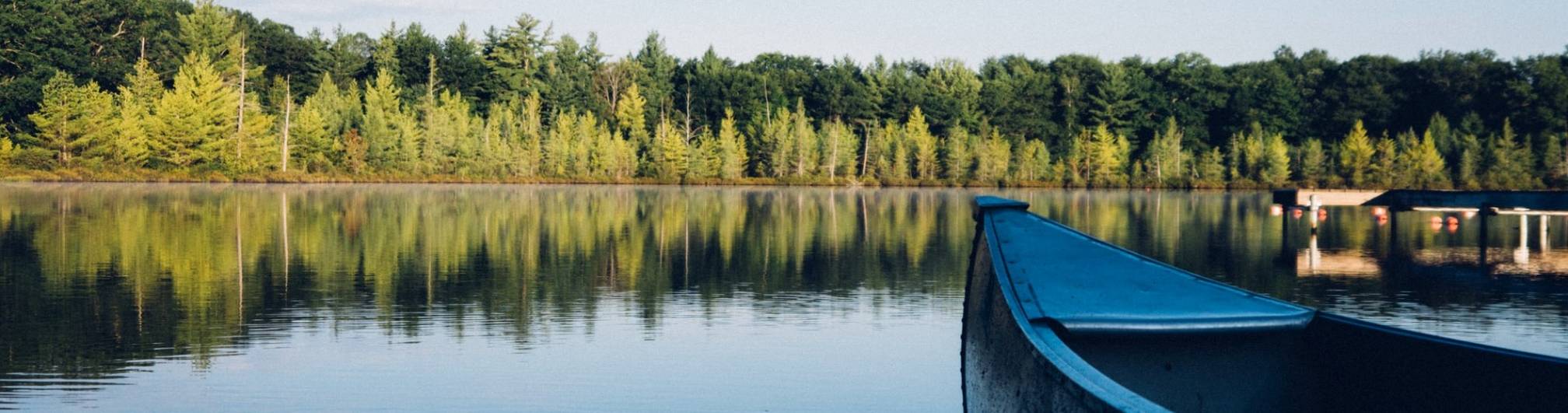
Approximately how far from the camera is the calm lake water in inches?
430

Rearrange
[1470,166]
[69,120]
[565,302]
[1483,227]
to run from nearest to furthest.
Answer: [565,302] < [1483,227] < [69,120] < [1470,166]

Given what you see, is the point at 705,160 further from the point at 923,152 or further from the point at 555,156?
the point at 923,152

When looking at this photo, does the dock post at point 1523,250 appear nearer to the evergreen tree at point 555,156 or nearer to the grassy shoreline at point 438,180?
the grassy shoreline at point 438,180

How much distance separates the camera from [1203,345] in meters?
8.06

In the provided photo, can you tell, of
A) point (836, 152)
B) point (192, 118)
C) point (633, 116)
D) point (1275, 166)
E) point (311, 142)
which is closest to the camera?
point (192, 118)

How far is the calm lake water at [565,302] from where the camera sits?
1091cm

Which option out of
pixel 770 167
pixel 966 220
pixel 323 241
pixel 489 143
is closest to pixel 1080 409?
pixel 323 241

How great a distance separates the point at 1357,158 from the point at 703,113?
48772mm

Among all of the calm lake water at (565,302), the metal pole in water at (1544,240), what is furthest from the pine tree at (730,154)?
the metal pole in water at (1544,240)

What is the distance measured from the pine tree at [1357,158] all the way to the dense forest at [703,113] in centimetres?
20

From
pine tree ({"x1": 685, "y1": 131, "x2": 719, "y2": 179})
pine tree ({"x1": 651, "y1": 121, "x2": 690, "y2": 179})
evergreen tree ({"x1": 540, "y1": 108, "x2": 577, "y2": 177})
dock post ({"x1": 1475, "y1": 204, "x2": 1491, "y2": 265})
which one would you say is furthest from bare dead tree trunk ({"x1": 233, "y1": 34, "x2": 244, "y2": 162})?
dock post ({"x1": 1475, "y1": 204, "x2": 1491, "y2": 265})

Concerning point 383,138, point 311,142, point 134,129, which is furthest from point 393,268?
point 383,138

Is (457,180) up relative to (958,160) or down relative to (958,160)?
down

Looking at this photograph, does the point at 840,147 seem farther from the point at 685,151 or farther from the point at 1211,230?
the point at 1211,230
